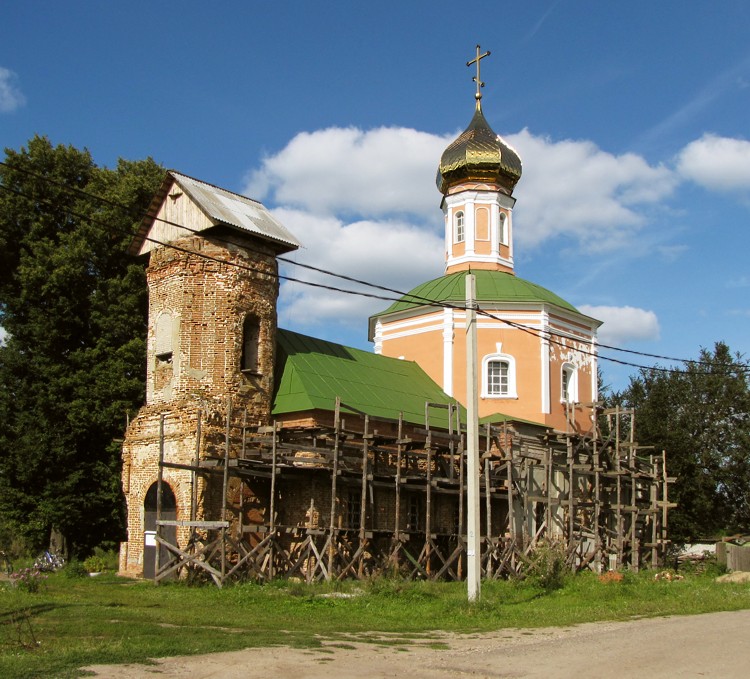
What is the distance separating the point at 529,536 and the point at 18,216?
58.1ft

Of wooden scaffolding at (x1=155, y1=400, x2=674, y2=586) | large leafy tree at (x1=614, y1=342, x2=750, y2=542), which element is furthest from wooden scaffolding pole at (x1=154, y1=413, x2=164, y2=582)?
large leafy tree at (x1=614, y1=342, x2=750, y2=542)

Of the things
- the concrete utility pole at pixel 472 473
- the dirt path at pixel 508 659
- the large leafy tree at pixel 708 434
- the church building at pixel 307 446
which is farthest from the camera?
the large leafy tree at pixel 708 434

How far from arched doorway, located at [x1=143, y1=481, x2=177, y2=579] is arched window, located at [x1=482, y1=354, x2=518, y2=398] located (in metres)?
10.7

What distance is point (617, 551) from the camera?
2536 cm

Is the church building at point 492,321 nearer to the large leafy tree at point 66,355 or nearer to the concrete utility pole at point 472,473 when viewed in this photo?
the large leafy tree at point 66,355

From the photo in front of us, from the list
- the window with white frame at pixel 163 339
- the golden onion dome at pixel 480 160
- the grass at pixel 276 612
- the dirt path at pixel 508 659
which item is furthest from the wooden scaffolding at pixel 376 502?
the golden onion dome at pixel 480 160

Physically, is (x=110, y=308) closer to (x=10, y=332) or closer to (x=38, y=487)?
(x=10, y=332)

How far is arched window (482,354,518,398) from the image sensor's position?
2761 cm

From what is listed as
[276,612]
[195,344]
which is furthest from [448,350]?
[276,612]

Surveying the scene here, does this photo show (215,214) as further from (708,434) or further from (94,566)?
(708,434)

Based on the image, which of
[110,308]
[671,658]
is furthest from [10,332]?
[671,658]

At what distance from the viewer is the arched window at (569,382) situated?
28.6 metres

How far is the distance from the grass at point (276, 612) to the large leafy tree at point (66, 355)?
662cm

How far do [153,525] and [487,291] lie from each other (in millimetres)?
12652
